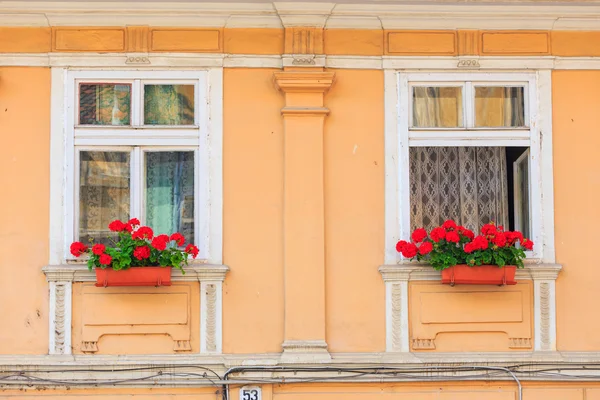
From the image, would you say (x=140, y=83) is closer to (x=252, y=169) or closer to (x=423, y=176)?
(x=252, y=169)

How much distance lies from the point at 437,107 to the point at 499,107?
0.57 metres

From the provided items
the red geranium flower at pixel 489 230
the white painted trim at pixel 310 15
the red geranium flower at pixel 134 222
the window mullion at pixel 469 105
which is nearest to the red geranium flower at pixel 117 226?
the red geranium flower at pixel 134 222

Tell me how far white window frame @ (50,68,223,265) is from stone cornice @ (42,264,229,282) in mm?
115

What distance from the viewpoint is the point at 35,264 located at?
35.6 ft

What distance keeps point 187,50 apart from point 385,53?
1806 mm

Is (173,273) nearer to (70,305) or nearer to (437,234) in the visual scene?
(70,305)

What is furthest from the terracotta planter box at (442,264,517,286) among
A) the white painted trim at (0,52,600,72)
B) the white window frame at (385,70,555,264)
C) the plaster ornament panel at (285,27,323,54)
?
the plaster ornament panel at (285,27,323,54)

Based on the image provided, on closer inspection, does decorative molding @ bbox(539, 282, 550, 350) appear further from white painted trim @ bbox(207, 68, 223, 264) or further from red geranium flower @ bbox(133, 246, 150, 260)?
red geranium flower @ bbox(133, 246, 150, 260)

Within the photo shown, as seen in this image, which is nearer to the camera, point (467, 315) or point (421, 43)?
point (467, 315)

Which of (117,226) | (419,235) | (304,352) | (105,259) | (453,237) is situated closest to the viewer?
(105,259)

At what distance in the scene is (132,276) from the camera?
10.5 metres

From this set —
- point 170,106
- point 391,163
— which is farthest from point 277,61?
point 391,163

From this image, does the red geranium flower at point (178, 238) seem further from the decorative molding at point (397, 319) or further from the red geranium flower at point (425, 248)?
the red geranium flower at point (425, 248)

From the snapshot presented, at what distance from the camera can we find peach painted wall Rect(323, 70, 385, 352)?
1093 centimetres
